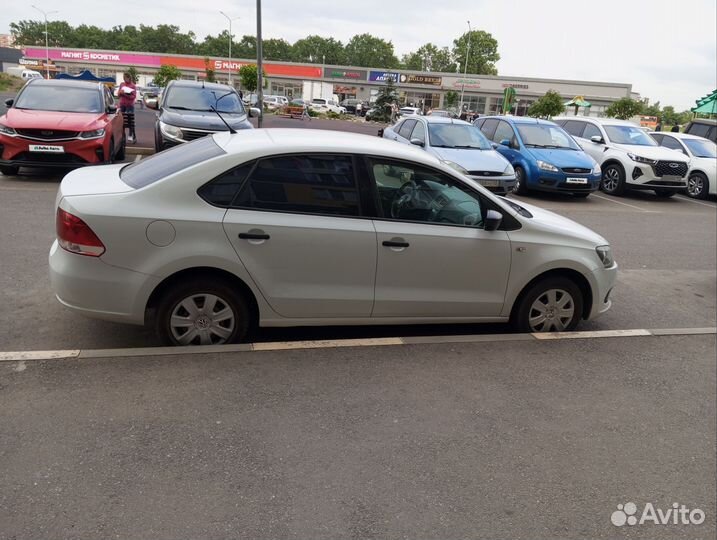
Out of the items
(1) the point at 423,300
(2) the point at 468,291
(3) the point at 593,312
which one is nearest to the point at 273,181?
(1) the point at 423,300

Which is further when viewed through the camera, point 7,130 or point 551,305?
point 7,130

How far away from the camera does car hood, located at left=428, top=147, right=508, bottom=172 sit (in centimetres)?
1155

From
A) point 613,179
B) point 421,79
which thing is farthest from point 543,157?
point 421,79

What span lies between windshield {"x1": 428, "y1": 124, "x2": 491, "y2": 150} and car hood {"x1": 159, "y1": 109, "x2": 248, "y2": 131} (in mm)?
3950

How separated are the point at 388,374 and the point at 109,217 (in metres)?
2.20

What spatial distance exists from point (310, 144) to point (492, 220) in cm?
151

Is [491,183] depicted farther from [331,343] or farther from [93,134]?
[331,343]

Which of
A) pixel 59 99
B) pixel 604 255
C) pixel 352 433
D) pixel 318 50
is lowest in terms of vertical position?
pixel 352 433

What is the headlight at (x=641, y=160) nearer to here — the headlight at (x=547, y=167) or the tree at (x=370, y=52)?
the headlight at (x=547, y=167)

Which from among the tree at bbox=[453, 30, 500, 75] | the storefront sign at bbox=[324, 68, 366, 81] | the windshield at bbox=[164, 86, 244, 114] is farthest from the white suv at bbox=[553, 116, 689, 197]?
the tree at bbox=[453, 30, 500, 75]

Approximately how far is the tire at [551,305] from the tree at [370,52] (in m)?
128

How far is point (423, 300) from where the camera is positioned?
4633mm

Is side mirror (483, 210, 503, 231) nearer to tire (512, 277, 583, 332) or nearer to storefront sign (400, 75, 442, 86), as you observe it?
tire (512, 277, 583, 332)

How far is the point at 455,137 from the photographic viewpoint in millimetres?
12773
